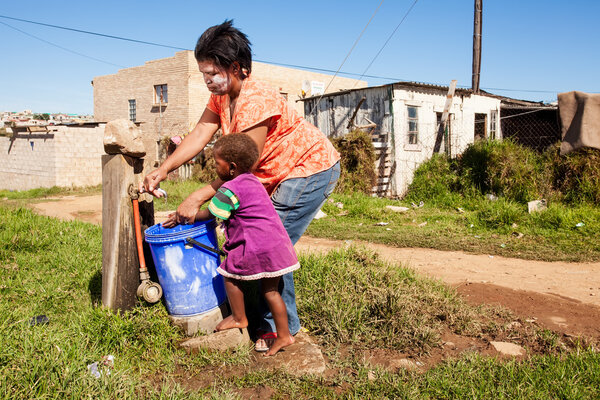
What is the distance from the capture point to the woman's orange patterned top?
2617 mm

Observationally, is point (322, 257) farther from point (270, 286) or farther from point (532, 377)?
point (532, 377)

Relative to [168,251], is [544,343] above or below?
below

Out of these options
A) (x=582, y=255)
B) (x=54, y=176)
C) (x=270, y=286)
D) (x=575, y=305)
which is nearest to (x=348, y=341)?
(x=270, y=286)

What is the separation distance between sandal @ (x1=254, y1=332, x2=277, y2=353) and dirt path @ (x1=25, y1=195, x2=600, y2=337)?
1.74 metres

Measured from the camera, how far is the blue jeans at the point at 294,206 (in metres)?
2.77

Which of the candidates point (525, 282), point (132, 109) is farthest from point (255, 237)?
point (132, 109)

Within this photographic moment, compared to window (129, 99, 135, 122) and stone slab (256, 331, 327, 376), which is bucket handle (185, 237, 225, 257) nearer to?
stone slab (256, 331, 327, 376)

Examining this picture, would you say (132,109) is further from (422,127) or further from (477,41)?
(477,41)

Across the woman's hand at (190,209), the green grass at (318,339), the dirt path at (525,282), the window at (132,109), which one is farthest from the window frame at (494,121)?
the window at (132,109)

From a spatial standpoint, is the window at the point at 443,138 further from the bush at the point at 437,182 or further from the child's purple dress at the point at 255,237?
the child's purple dress at the point at 255,237

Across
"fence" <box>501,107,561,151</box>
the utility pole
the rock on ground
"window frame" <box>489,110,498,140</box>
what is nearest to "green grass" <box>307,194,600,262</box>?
the rock on ground

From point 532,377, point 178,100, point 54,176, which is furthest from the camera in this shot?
point 178,100

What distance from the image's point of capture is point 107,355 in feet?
8.84

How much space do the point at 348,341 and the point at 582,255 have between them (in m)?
4.10
